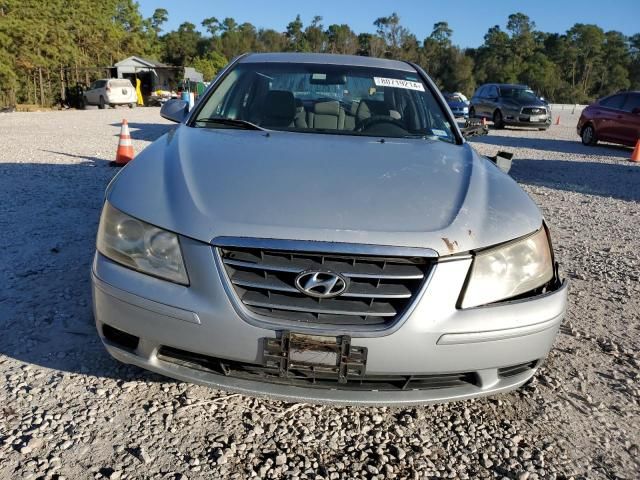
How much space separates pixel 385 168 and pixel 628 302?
226 centimetres

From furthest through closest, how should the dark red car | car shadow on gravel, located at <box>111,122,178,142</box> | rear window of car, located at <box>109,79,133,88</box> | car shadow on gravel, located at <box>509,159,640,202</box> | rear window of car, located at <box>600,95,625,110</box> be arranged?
rear window of car, located at <box>109,79,133,88</box> → rear window of car, located at <box>600,95,625,110</box> → the dark red car → car shadow on gravel, located at <box>111,122,178,142</box> → car shadow on gravel, located at <box>509,159,640,202</box>

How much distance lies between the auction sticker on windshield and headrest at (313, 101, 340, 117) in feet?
1.15

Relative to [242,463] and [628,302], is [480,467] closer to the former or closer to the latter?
[242,463]

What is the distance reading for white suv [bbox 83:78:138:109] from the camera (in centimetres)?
2772

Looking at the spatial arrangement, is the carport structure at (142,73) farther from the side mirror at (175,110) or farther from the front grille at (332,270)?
the front grille at (332,270)

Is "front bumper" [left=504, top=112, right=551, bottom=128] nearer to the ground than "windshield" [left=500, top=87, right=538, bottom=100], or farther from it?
nearer to the ground

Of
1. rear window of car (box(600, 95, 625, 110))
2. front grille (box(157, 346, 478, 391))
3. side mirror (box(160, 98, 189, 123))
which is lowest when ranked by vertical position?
Answer: front grille (box(157, 346, 478, 391))

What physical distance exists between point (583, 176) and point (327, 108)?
7344mm

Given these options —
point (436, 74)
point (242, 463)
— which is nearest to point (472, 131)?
point (242, 463)

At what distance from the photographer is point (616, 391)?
8.46 ft

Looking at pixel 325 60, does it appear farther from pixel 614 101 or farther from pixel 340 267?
pixel 614 101

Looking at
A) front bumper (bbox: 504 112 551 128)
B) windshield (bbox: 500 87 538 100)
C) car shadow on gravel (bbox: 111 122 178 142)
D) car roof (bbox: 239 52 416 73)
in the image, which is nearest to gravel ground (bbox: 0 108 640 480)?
car roof (bbox: 239 52 416 73)

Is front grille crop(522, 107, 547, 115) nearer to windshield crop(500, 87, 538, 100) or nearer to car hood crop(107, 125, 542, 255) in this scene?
windshield crop(500, 87, 538, 100)

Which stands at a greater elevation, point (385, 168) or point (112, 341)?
point (385, 168)
